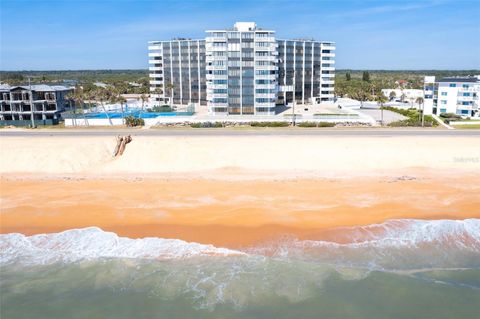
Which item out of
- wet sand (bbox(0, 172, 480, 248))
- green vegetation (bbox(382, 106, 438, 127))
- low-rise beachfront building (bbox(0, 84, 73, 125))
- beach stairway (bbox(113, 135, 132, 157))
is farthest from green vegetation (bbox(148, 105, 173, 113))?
wet sand (bbox(0, 172, 480, 248))

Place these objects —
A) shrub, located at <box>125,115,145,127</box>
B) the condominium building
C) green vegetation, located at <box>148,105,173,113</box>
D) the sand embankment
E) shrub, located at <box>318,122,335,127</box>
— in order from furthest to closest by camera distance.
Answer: green vegetation, located at <box>148,105,173,113</box> < the condominium building < shrub, located at <box>125,115,145,127</box> < shrub, located at <box>318,122,335,127</box> < the sand embankment

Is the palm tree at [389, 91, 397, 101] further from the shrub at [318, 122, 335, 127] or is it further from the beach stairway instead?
the beach stairway

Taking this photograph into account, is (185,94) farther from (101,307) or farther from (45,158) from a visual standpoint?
(101,307)

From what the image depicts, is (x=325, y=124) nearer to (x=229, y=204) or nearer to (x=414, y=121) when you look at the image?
(x=414, y=121)

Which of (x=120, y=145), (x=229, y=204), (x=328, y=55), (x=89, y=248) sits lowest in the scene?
(x=89, y=248)

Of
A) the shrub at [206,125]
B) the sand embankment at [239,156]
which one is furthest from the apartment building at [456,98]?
the shrub at [206,125]

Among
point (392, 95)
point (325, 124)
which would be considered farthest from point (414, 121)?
point (392, 95)

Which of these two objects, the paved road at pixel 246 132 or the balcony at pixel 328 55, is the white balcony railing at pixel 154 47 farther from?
the paved road at pixel 246 132
